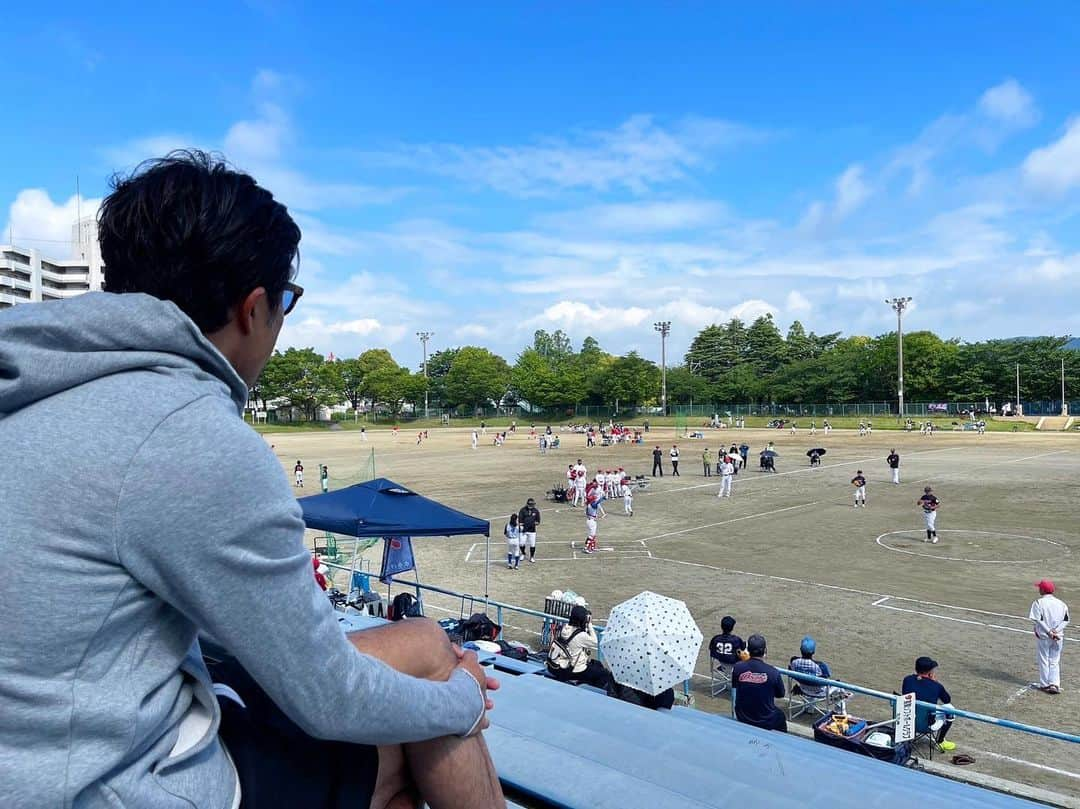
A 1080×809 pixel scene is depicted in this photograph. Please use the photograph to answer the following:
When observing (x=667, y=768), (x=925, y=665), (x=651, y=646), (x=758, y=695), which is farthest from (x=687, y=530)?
(x=667, y=768)

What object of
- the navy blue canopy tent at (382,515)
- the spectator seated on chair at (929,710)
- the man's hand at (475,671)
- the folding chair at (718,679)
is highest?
the man's hand at (475,671)

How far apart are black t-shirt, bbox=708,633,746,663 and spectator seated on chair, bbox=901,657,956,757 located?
196 cm

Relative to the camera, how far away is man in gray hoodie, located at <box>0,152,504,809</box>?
1.10m

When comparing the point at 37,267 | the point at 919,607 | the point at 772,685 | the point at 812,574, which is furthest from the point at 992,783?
the point at 37,267

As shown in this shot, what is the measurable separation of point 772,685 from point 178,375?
7.80 m

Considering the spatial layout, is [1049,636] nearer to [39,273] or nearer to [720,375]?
[720,375]

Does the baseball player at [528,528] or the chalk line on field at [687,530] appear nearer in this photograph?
the baseball player at [528,528]

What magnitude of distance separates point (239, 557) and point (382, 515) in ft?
31.5


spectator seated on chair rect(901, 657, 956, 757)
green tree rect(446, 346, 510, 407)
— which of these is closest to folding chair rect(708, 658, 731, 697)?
spectator seated on chair rect(901, 657, 956, 757)

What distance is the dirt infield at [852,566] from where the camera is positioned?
32.9ft

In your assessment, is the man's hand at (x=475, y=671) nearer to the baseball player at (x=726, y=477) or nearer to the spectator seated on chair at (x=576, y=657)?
the spectator seated on chair at (x=576, y=657)

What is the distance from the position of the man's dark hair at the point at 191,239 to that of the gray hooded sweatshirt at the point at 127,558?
0.12m

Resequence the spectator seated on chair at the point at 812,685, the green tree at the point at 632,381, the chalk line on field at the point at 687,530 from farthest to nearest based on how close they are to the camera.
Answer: the green tree at the point at 632,381, the chalk line on field at the point at 687,530, the spectator seated on chair at the point at 812,685

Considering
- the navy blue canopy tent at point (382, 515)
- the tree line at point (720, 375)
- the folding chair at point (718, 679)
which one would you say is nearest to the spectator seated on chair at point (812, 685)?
the folding chair at point (718, 679)
